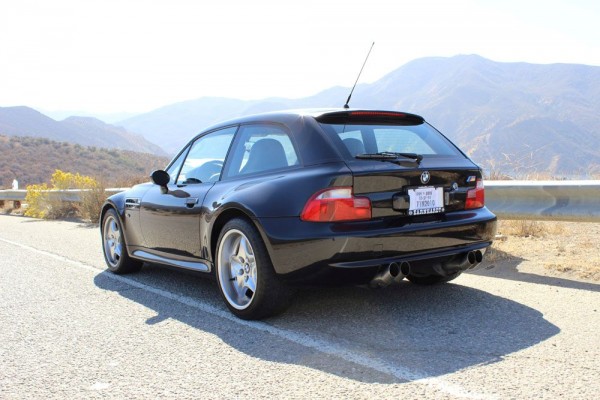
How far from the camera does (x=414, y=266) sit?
3.96 meters

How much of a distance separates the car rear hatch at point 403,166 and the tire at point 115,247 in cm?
298

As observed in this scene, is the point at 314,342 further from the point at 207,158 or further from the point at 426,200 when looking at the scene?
the point at 207,158

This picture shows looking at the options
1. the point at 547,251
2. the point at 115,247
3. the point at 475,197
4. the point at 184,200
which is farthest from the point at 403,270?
the point at 115,247

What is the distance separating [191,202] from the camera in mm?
4852

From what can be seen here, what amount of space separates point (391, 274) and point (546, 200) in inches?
114

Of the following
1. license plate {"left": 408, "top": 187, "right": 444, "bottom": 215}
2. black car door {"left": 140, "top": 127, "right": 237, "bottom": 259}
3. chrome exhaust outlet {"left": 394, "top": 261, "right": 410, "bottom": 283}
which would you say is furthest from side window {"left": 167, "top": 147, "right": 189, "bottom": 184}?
chrome exhaust outlet {"left": 394, "top": 261, "right": 410, "bottom": 283}

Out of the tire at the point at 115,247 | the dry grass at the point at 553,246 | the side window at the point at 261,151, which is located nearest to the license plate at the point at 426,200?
the side window at the point at 261,151

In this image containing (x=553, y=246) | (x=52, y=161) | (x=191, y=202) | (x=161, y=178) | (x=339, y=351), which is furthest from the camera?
(x=52, y=161)

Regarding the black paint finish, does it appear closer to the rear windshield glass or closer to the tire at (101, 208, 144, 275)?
the rear windshield glass

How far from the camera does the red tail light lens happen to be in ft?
14.4

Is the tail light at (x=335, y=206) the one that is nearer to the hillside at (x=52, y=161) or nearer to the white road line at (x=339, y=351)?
the white road line at (x=339, y=351)

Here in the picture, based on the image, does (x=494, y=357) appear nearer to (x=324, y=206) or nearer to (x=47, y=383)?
(x=324, y=206)

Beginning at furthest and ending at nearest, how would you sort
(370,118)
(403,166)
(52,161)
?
(52,161)
(370,118)
(403,166)

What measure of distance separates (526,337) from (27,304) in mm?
3876
